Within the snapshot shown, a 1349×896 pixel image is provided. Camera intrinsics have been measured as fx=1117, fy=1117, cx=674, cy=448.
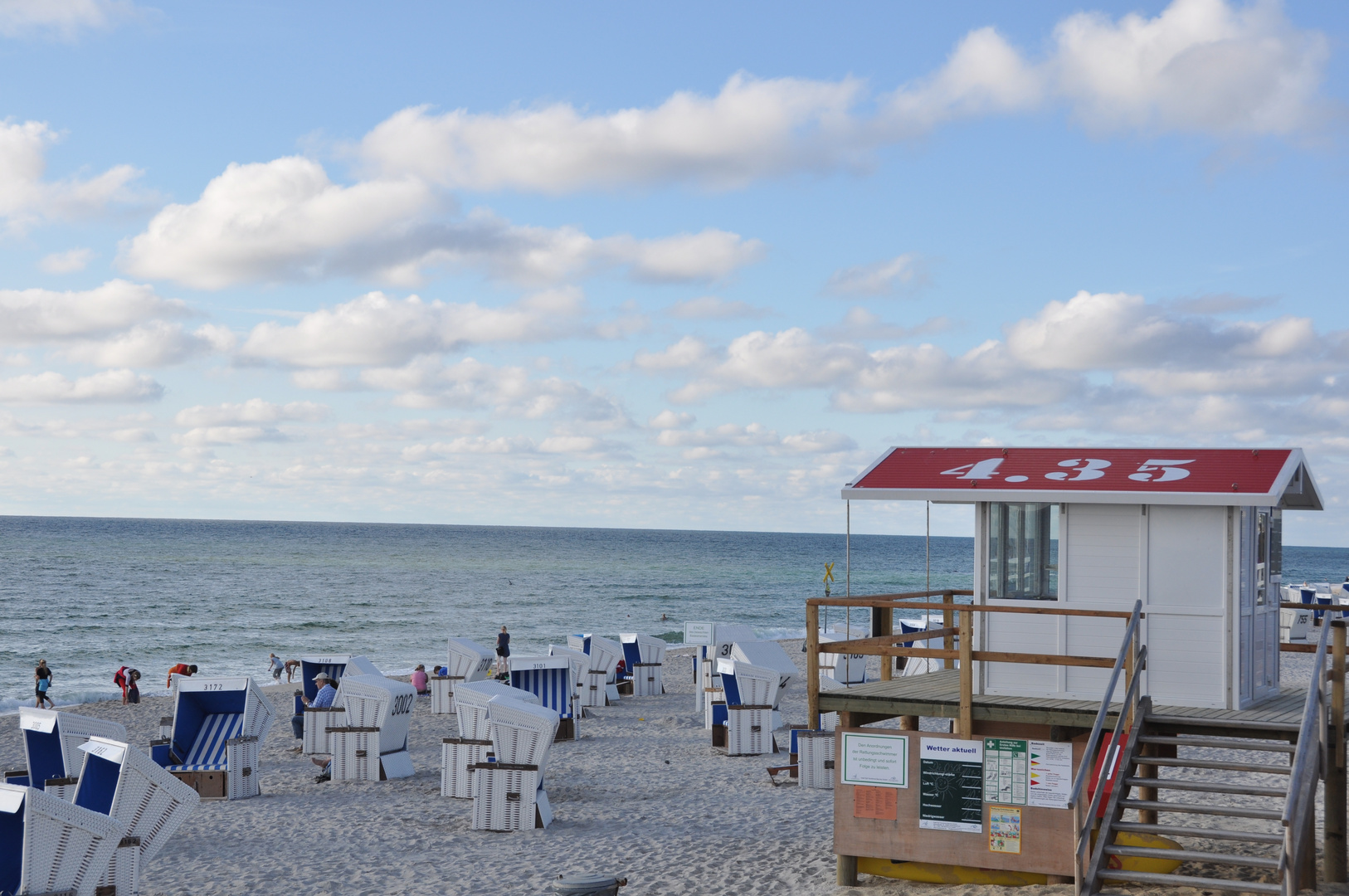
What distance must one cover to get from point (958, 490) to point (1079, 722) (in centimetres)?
222

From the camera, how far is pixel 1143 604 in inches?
372

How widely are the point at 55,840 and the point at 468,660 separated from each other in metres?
14.4

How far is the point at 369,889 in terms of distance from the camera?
10.3 m

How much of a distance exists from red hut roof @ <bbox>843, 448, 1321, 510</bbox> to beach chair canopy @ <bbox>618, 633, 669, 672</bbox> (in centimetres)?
1567

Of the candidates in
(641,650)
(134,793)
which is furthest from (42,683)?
(134,793)

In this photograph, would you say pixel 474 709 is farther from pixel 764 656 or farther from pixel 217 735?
pixel 764 656

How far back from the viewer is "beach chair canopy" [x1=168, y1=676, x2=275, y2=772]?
49.8ft

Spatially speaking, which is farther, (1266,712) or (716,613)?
(716,613)

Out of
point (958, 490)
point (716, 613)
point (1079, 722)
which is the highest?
point (958, 490)

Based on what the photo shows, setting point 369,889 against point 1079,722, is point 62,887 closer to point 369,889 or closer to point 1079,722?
point 369,889

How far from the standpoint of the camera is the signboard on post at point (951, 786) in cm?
928

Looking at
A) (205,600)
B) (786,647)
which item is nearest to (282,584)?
(205,600)

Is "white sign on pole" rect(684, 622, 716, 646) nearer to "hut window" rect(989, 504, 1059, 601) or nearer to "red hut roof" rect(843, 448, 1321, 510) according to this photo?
"red hut roof" rect(843, 448, 1321, 510)

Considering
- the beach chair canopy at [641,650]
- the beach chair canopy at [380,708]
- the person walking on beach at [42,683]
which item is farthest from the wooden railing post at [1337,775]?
the person walking on beach at [42,683]
